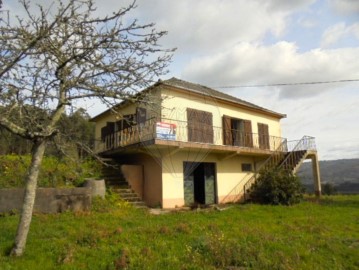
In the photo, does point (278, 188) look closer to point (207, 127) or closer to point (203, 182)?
point (203, 182)

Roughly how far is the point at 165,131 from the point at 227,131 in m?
5.12

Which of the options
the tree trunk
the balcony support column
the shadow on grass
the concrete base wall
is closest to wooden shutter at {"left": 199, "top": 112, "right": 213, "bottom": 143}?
the shadow on grass

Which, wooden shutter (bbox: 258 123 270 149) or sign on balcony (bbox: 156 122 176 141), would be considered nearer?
sign on balcony (bbox: 156 122 176 141)

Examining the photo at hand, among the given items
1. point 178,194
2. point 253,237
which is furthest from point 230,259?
point 178,194

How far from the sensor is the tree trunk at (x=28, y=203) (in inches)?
258

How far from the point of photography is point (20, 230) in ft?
21.6

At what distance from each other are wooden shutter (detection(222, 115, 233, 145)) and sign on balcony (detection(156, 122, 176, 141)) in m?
4.24

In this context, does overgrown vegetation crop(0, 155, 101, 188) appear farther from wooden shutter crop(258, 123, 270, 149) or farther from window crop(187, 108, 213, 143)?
wooden shutter crop(258, 123, 270, 149)

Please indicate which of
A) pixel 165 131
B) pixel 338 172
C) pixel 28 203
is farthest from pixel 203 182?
pixel 338 172

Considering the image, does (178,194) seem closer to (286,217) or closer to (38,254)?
(286,217)

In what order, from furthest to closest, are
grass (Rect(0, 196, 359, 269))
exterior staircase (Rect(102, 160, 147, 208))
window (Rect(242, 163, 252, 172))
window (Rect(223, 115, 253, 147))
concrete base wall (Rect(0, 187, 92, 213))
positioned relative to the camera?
window (Rect(242, 163, 252, 172)) < window (Rect(223, 115, 253, 147)) < exterior staircase (Rect(102, 160, 147, 208)) < concrete base wall (Rect(0, 187, 92, 213)) < grass (Rect(0, 196, 359, 269))

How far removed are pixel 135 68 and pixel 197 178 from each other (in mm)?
11420

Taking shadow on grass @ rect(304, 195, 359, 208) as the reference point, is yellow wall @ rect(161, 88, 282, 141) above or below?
above

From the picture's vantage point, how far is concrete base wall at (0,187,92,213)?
10719mm
